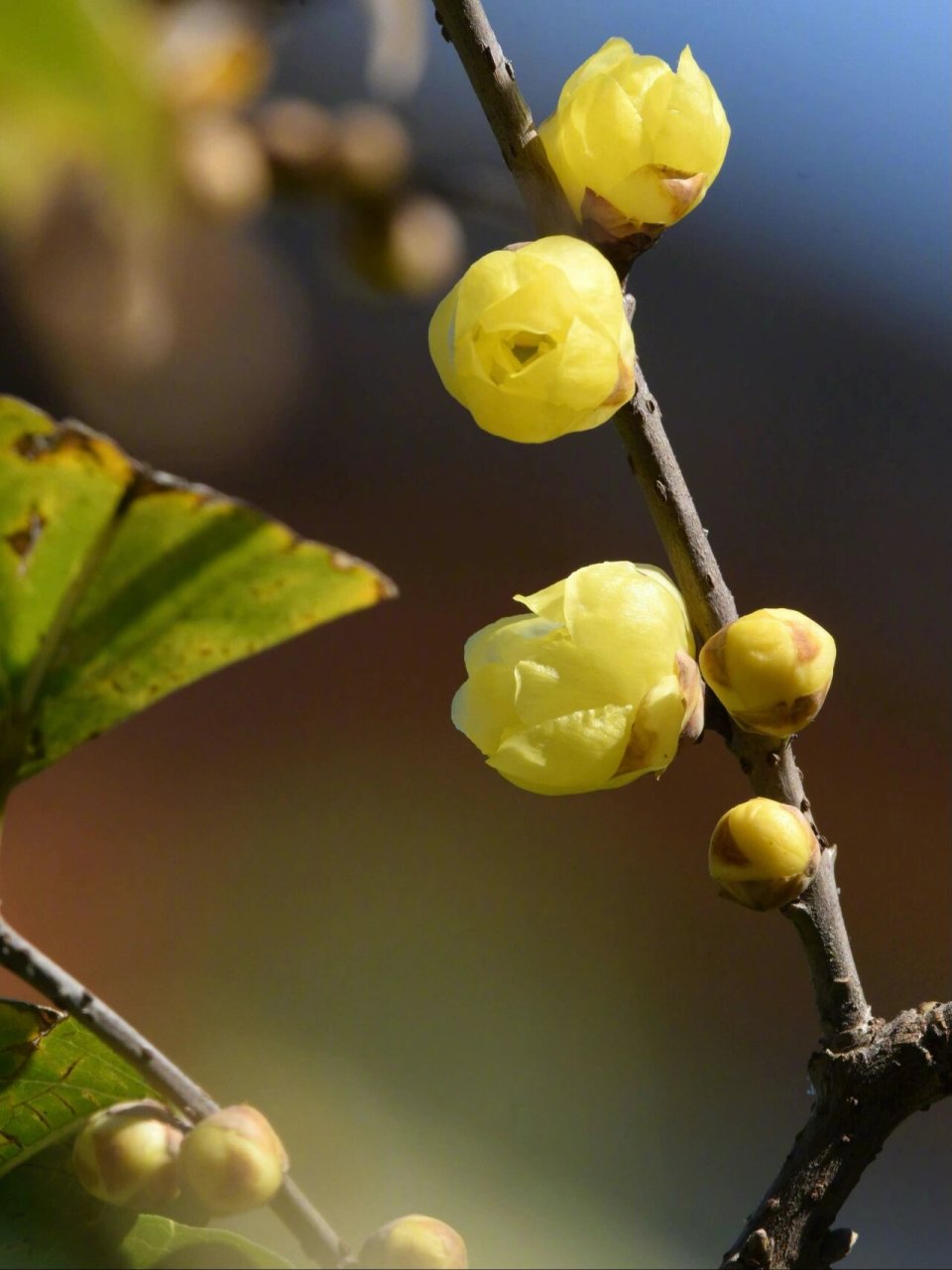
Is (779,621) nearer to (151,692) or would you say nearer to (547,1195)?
(151,692)

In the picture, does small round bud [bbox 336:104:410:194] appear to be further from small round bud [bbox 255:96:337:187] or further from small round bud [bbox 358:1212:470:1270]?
small round bud [bbox 358:1212:470:1270]

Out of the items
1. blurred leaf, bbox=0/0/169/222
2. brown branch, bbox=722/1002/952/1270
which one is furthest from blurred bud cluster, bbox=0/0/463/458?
brown branch, bbox=722/1002/952/1270

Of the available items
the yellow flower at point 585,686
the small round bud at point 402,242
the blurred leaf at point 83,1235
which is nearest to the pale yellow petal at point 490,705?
the yellow flower at point 585,686

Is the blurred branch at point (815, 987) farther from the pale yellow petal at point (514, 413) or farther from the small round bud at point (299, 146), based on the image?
the small round bud at point (299, 146)

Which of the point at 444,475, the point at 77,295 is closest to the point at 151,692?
the point at 77,295

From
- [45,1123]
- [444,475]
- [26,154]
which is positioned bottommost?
[45,1123]

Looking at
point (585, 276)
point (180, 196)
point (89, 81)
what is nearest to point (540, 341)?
point (585, 276)
